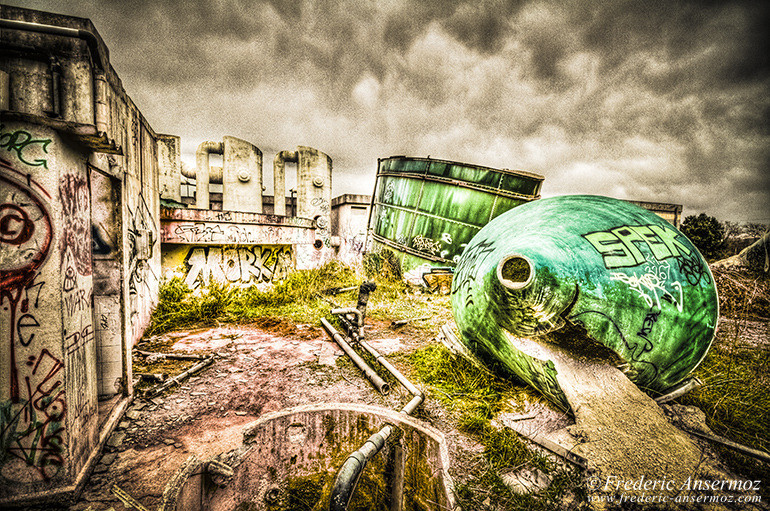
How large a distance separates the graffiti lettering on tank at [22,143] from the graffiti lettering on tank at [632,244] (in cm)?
449

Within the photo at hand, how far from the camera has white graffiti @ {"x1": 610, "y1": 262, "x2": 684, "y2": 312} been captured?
8.00ft

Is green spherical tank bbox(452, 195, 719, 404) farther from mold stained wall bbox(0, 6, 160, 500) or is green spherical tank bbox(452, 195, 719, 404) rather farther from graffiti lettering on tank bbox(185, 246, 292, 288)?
graffiti lettering on tank bbox(185, 246, 292, 288)

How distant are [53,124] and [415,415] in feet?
13.7

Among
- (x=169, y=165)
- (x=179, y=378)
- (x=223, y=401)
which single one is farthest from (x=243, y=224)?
(x=223, y=401)

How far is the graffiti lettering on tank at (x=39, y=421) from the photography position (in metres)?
2.02

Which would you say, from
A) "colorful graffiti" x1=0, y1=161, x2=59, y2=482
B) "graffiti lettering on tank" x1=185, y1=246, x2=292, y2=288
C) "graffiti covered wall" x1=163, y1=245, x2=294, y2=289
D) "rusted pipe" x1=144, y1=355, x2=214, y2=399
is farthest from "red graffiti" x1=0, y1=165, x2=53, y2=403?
"graffiti lettering on tank" x1=185, y1=246, x2=292, y2=288

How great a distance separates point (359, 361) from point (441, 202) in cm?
698

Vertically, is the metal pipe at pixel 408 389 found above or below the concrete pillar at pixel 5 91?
below

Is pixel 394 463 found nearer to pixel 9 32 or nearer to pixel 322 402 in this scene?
pixel 322 402

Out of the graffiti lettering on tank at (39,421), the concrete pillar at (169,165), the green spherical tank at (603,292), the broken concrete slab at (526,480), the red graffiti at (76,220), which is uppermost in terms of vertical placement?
Answer: the concrete pillar at (169,165)

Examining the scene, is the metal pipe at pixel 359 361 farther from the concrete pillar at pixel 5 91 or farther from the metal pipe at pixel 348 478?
the concrete pillar at pixel 5 91

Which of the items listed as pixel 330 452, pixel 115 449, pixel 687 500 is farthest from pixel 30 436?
pixel 687 500

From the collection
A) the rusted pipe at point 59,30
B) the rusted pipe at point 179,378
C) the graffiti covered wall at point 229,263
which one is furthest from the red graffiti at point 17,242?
the graffiti covered wall at point 229,263

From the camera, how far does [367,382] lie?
13.1ft
